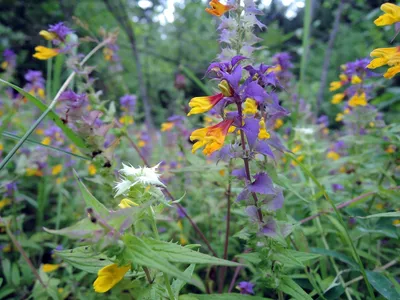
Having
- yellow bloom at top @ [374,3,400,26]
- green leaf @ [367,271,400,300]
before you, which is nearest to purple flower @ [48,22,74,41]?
yellow bloom at top @ [374,3,400,26]

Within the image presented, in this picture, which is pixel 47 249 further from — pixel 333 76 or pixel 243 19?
pixel 333 76

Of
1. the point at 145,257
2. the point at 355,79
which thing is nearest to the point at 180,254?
the point at 145,257

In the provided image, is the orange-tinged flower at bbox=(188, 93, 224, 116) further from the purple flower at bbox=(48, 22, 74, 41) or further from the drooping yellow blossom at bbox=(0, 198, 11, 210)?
the drooping yellow blossom at bbox=(0, 198, 11, 210)

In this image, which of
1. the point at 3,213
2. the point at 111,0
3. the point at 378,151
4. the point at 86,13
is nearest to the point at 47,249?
the point at 3,213

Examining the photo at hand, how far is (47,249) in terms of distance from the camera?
1.81 meters

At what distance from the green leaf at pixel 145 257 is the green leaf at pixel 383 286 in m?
0.64

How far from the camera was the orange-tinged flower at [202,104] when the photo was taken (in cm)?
77

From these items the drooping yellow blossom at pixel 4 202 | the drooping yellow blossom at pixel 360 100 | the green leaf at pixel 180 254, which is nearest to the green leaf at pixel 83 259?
the green leaf at pixel 180 254

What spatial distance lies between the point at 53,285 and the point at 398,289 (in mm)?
1075

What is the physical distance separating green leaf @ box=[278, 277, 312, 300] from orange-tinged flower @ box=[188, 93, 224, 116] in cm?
45

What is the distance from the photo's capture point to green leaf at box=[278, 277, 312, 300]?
2.60ft

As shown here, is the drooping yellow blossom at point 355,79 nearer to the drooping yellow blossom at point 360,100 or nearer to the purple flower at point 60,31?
the drooping yellow blossom at point 360,100

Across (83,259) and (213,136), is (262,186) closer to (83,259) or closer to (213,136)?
(213,136)

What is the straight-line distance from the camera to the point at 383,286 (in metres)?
0.96
